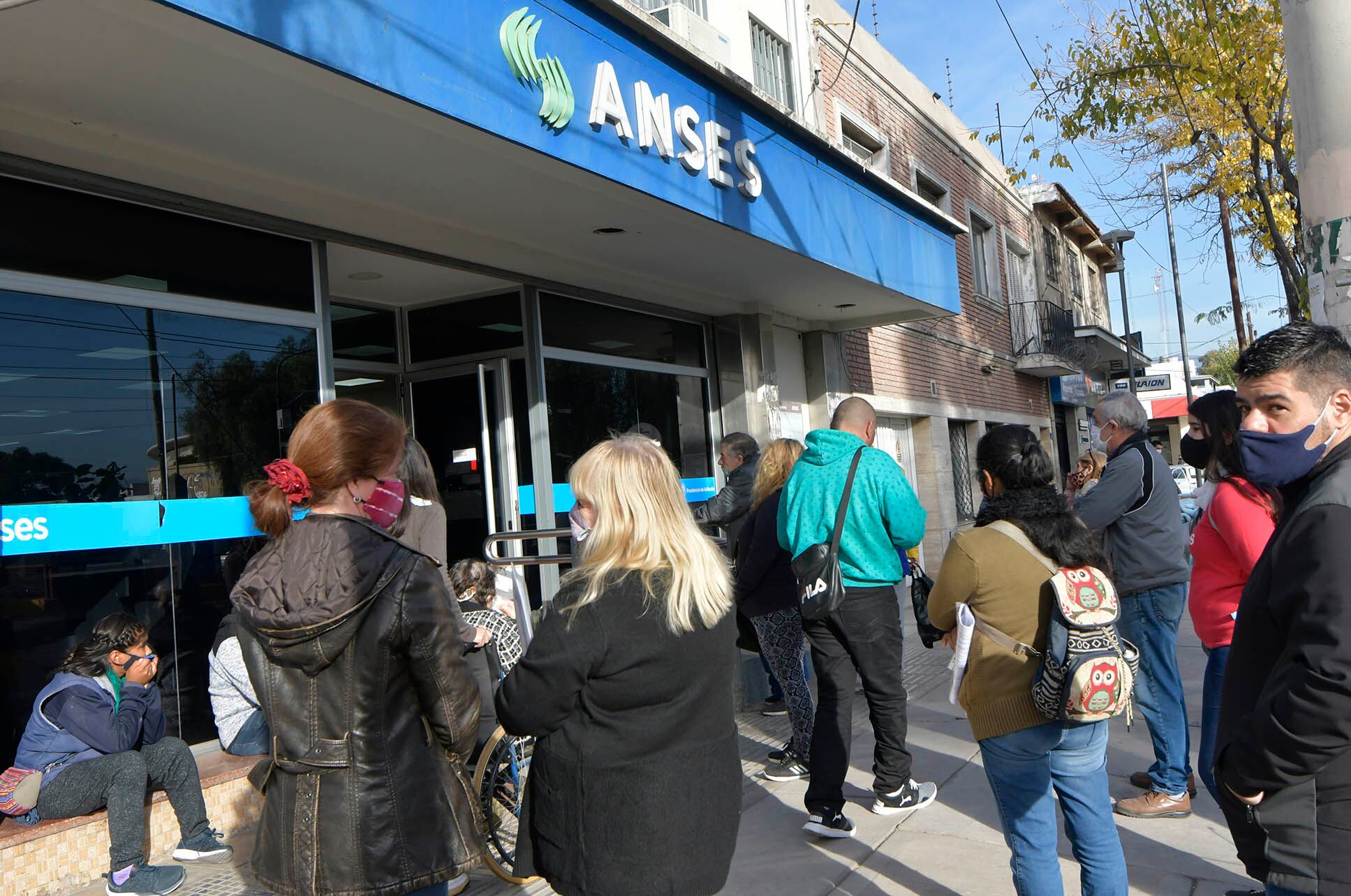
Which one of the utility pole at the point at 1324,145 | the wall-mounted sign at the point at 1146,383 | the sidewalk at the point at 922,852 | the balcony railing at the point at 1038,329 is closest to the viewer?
the utility pole at the point at 1324,145

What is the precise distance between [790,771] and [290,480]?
377 cm

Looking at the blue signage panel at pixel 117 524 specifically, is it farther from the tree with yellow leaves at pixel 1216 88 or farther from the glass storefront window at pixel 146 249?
the tree with yellow leaves at pixel 1216 88

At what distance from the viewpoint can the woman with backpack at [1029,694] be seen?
2.98m

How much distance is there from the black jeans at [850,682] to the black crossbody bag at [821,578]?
0.17 m

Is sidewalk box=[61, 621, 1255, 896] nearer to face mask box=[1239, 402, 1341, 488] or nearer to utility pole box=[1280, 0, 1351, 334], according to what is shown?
utility pole box=[1280, 0, 1351, 334]

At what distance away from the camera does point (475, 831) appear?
235 cm

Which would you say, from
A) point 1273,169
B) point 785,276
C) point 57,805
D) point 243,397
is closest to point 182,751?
point 57,805

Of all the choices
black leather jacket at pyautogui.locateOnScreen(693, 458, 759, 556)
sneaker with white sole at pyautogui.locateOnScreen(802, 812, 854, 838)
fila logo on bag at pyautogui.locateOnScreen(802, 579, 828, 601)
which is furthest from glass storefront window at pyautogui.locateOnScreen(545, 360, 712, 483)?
sneaker with white sole at pyautogui.locateOnScreen(802, 812, 854, 838)

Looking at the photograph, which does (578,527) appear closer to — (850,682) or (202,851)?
(850,682)

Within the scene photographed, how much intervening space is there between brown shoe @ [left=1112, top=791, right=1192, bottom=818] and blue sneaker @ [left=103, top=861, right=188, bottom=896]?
404 cm

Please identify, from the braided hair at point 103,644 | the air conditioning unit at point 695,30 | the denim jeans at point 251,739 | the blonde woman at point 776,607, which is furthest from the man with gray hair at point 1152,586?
the air conditioning unit at point 695,30

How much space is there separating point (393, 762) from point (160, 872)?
2651mm

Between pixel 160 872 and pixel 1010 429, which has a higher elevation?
pixel 1010 429

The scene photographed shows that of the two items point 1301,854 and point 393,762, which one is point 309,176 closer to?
point 393,762
